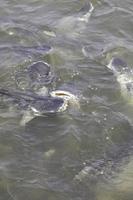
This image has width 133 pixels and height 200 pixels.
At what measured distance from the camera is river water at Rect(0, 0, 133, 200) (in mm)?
4863

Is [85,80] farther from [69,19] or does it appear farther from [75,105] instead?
[69,19]

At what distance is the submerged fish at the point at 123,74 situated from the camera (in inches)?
264

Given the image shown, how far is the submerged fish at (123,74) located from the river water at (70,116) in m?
0.08

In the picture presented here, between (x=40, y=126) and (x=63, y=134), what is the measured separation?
0.30 meters

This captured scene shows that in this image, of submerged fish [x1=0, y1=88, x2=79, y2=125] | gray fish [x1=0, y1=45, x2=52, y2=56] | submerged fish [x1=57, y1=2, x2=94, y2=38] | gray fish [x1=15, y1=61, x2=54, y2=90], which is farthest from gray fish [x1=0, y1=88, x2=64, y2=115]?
submerged fish [x1=57, y1=2, x2=94, y2=38]

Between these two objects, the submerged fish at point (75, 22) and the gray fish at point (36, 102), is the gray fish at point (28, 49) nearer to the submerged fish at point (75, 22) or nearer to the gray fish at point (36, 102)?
the submerged fish at point (75, 22)

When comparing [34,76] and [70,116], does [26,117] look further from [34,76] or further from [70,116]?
[34,76]

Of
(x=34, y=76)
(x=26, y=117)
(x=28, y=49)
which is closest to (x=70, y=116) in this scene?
(x=26, y=117)

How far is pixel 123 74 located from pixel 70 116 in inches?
56.7

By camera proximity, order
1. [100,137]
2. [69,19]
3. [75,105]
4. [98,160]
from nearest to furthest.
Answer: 1. [98,160]
2. [100,137]
3. [75,105]
4. [69,19]

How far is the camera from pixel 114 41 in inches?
321

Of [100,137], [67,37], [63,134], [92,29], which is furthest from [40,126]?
[92,29]

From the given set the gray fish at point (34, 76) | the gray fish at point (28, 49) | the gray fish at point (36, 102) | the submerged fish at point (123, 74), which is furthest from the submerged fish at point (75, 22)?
the gray fish at point (36, 102)

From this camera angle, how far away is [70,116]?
235 inches
